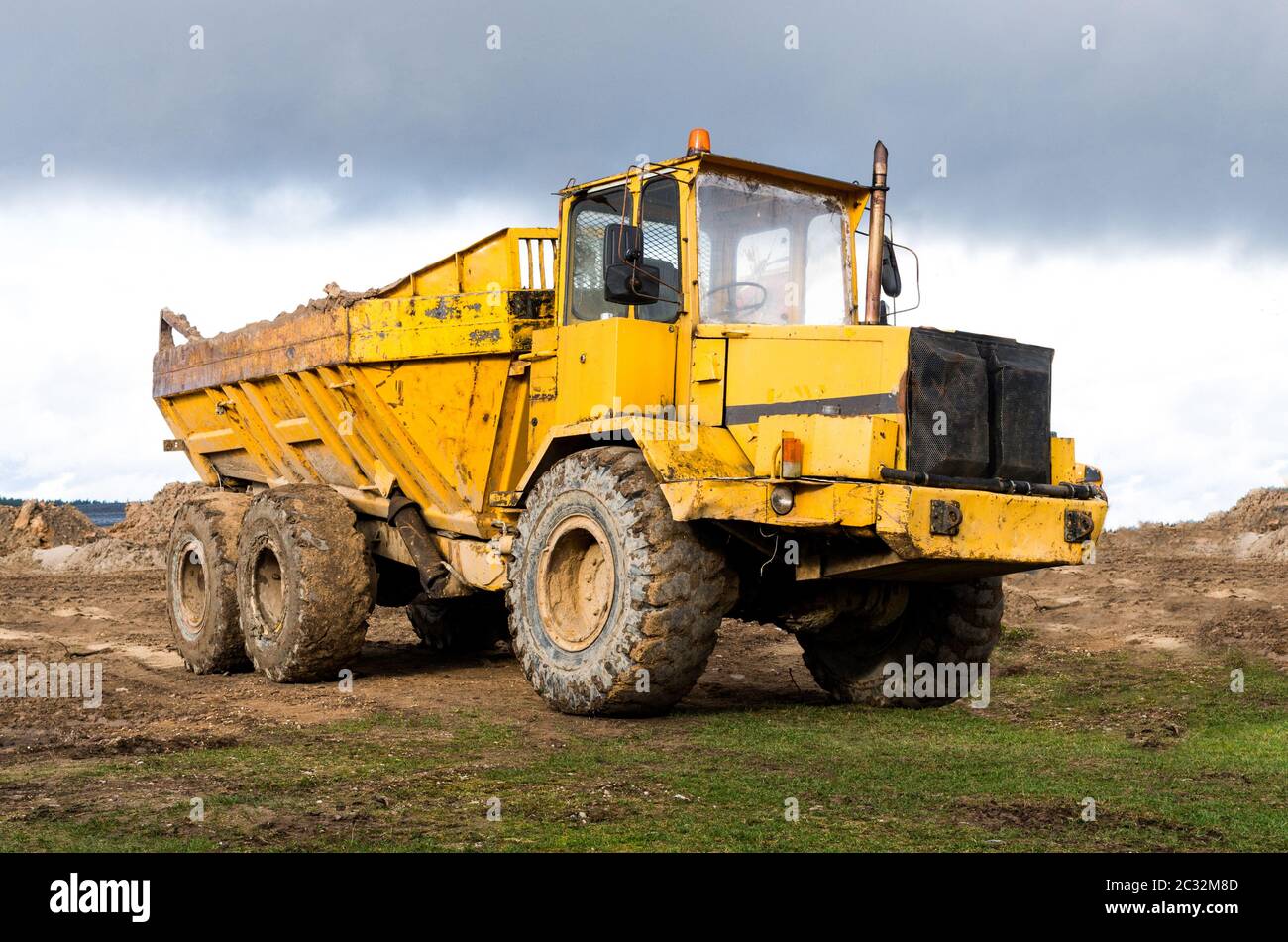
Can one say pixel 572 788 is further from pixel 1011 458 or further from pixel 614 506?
pixel 1011 458

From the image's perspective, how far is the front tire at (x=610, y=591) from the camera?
327 inches

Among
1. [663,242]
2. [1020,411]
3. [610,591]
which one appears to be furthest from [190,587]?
[1020,411]

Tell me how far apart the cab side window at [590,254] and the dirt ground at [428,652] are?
266cm

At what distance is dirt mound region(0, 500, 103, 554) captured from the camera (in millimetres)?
26500

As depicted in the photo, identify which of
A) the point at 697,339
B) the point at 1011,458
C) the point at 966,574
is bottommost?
the point at 966,574

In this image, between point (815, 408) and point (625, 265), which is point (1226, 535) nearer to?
point (815, 408)

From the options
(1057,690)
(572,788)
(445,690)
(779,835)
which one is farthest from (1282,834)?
(445,690)

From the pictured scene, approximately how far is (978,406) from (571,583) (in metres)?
2.77

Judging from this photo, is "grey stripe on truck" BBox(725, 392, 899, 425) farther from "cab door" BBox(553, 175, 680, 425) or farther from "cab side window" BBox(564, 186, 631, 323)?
"cab side window" BBox(564, 186, 631, 323)

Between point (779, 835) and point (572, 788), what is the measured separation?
4.21ft

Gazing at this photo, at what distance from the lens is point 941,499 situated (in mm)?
7836

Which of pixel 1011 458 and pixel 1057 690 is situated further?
pixel 1057 690

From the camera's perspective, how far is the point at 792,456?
26.6 ft
